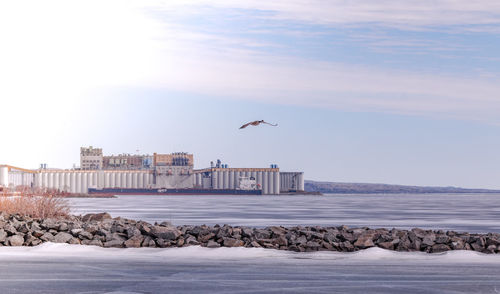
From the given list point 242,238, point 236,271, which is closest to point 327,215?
point 242,238

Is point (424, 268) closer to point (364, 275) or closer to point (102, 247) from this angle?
point (364, 275)

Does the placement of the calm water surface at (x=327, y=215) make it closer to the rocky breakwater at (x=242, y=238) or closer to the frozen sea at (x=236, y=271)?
the rocky breakwater at (x=242, y=238)

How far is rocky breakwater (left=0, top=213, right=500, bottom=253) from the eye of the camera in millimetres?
19781

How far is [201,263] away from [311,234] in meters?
4.51

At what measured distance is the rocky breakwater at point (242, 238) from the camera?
19781 millimetres

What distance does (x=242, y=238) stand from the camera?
69.3ft

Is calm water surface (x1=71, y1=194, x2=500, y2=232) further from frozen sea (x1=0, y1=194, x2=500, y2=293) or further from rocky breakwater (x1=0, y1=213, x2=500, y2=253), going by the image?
frozen sea (x1=0, y1=194, x2=500, y2=293)

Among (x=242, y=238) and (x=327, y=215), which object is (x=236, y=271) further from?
(x=327, y=215)

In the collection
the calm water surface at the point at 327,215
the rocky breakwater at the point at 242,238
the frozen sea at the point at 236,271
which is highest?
the rocky breakwater at the point at 242,238

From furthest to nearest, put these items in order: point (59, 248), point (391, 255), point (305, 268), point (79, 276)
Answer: point (59, 248) < point (391, 255) < point (305, 268) < point (79, 276)

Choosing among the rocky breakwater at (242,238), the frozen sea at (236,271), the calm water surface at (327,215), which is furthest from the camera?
the calm water surface at (327,215)

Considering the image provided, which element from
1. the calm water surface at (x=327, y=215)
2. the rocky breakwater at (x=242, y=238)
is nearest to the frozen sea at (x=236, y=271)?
the rocky breakwater at (x=242, y=238)

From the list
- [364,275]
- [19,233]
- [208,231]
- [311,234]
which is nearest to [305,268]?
[364,275]

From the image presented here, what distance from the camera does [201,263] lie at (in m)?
17.5
